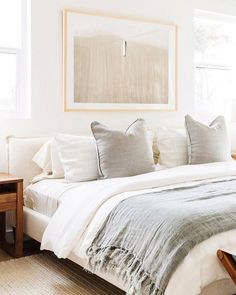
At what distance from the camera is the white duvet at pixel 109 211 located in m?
2.08

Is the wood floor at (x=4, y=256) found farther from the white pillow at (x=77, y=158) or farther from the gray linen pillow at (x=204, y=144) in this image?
the gray linen pillow at (x=204, y=144)

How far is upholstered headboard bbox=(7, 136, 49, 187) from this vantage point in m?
3.62

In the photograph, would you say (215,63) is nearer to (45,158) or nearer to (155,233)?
(45,158)

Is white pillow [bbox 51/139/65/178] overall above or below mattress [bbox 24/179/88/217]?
above

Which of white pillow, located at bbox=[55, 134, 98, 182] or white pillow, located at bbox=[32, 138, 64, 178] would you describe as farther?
white pillow, located at bbox=[32, 138, 64, 178]

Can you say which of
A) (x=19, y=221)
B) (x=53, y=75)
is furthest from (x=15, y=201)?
(x=53, y=75)

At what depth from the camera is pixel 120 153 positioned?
3.27 meters

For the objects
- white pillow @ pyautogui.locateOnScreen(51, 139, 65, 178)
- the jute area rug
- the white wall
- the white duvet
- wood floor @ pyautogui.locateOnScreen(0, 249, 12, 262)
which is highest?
the white wall

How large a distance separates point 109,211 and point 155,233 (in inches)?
16.9

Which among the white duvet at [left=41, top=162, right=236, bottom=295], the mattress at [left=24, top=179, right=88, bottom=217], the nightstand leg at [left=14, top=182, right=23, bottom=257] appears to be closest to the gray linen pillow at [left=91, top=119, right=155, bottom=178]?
the white duvet at [left=41, top=162, right=236, bottom=295]

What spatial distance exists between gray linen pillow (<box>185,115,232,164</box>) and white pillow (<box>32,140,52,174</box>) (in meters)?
1.21

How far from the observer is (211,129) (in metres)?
3.97

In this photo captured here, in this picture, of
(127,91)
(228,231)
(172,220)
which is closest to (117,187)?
(172,220)

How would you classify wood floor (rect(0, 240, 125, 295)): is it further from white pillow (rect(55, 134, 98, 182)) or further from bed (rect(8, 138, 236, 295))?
white pillow (rect(55, 134, 98, 182))
